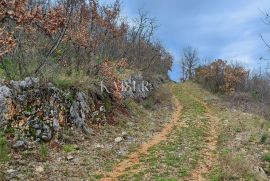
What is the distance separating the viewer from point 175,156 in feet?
46.0

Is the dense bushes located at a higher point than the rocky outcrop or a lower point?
higher

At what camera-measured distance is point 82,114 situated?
653 inches

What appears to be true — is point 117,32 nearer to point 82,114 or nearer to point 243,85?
point 82,114

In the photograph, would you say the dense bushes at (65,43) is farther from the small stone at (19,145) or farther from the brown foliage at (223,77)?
the brown foliage at (223,77)

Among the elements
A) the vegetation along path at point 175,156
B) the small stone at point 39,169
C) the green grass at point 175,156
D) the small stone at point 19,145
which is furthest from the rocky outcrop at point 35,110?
the green grass at point 175,156

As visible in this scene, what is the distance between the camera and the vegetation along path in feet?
38.7

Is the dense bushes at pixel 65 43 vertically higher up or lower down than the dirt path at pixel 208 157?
higher up

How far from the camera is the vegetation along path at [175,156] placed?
1180 cm

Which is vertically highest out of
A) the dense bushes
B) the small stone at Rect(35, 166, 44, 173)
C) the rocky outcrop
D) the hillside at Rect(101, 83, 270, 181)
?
the dense bushes

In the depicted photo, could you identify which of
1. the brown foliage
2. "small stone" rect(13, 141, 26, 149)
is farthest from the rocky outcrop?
the brown foliage

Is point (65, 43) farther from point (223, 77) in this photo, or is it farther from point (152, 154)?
point (223, 77)

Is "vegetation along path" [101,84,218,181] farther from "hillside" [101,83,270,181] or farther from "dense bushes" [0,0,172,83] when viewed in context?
"dense bushes" [0,0,172,83]

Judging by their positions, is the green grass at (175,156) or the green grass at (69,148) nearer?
the green grass at (175,156)

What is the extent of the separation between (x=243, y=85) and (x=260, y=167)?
3620cm
